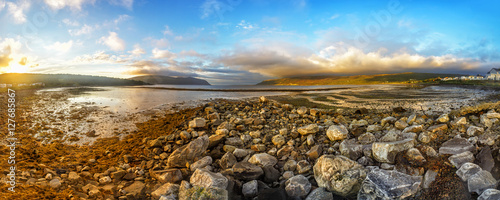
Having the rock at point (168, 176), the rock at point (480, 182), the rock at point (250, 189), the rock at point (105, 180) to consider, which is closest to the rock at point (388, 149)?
the rock at point (480, 182)

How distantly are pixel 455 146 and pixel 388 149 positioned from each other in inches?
65.4

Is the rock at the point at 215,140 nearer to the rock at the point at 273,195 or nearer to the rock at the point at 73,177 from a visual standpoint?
the rock at the point at 273,195

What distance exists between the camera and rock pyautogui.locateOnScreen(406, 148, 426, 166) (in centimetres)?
406

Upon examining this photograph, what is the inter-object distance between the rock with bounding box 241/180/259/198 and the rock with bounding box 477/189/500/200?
3709 mm

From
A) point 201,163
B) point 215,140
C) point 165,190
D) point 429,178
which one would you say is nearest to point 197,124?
point 215,140

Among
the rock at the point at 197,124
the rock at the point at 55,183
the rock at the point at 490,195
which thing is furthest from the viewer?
the rock at the point at 197,124

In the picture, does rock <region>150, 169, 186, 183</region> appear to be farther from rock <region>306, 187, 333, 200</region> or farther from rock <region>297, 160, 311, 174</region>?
rock <region>306, 187, 333, 200</region>

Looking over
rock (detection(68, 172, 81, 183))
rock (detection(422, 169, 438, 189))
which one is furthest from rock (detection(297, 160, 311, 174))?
rock (detection(68, 172, 81, 183))

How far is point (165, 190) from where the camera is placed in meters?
3.97

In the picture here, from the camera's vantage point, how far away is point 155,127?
8672 millimetres

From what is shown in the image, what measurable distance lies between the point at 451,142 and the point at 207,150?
20.5 ft

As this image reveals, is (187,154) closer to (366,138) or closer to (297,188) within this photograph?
(297,188)

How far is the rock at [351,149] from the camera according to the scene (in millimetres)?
4742

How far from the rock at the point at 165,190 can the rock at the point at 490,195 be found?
5.41 metres
